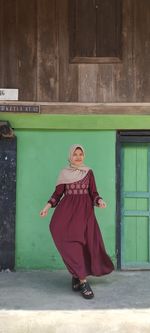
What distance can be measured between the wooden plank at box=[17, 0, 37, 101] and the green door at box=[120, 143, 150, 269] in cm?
149

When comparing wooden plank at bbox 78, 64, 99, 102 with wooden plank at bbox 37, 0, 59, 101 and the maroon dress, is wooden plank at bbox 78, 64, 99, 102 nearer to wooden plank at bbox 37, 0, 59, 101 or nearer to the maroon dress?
wooden plank at bbox 37, 0, 59, 101

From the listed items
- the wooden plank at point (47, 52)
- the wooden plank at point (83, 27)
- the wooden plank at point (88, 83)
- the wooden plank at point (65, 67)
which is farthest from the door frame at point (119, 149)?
the wooden plank at point (83, 27)

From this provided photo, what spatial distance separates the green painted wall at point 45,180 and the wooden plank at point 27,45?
0.59m

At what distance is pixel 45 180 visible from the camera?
6773 mm

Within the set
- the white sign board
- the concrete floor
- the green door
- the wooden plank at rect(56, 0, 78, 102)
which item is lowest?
the concrete floor

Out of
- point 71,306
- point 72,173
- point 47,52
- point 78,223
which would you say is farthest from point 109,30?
point 71,306

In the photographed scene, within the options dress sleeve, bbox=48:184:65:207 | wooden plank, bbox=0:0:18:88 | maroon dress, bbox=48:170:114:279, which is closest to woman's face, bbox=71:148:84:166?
maroon dress, bbox=48:170:114:279

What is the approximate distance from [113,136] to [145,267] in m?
1.70

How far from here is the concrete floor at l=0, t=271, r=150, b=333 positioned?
16.1ft

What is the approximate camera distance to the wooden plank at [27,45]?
6.78m

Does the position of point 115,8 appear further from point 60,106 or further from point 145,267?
point 145,267

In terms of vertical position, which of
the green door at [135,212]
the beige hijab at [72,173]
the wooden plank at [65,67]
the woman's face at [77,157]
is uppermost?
the wooden plank at [65,67]

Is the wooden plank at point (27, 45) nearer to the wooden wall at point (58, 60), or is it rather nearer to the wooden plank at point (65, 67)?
the wooden wall at point (58, 60)

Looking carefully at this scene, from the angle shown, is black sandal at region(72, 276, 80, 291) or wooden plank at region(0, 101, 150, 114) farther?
wooden plank at region(0, 101, 150, 114)
